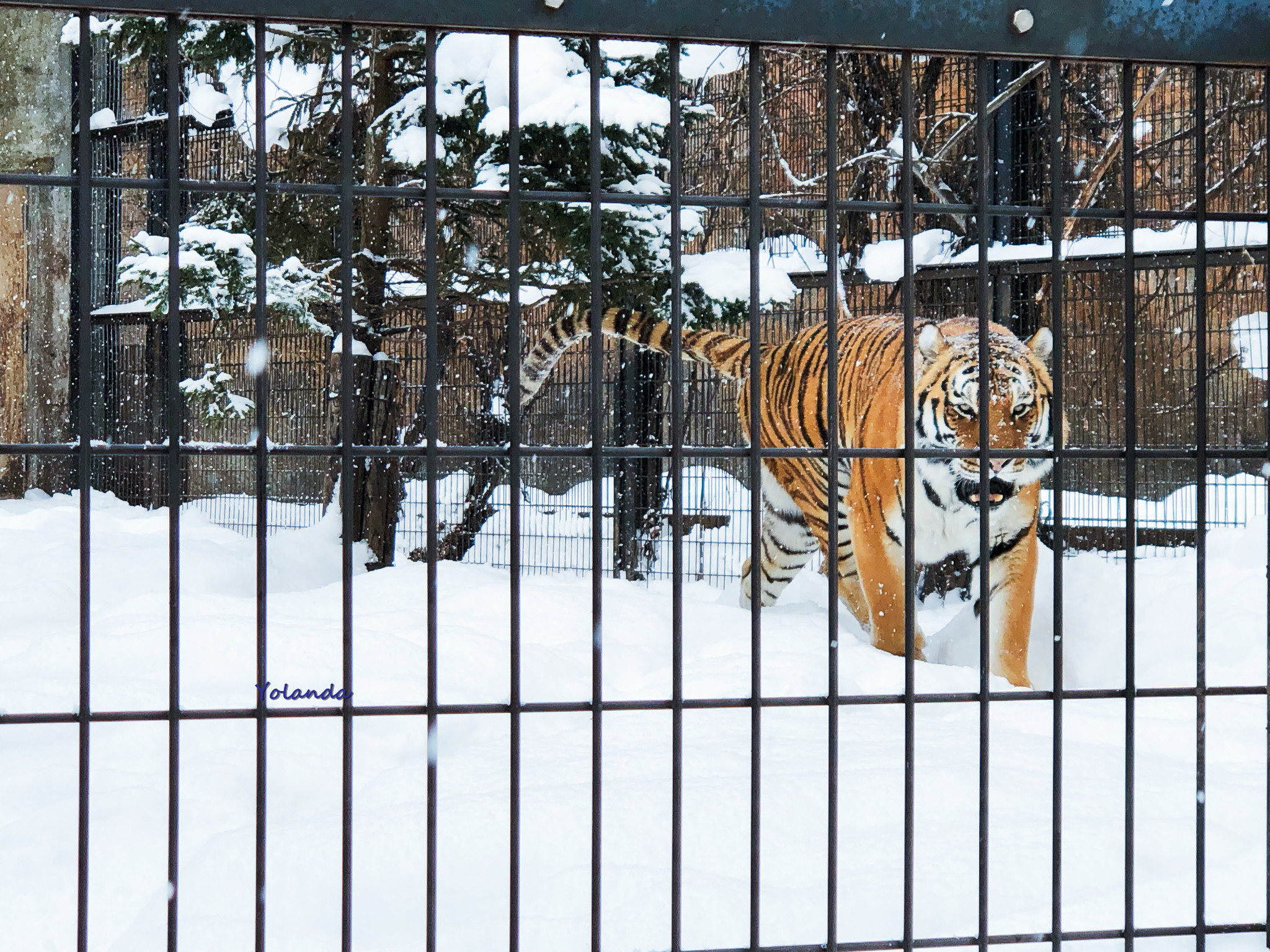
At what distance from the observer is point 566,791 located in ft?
8.85

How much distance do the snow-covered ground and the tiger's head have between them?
1.16 m

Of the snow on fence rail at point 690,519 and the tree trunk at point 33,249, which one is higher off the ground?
the tree trunk at point 33,249

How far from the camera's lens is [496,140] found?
5.39 metres

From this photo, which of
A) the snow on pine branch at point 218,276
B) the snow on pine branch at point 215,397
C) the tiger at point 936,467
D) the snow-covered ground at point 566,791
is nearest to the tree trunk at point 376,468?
the snow on pine branch at point 215,397

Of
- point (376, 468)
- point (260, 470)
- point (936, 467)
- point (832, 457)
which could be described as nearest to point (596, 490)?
point (832, 457)

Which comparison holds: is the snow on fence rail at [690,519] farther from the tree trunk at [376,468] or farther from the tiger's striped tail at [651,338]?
the tiger's striped tail at [651,338]

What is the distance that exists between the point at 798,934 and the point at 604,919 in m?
0.33

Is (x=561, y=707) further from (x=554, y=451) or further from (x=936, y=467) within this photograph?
(x=936, y=467)

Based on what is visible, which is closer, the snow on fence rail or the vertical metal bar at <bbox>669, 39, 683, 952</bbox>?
the vertical metal bar at <bbox>669, 39, 683, 952</bbox>

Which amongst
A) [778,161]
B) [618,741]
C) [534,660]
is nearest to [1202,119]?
[618,741]

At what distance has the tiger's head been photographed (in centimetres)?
536

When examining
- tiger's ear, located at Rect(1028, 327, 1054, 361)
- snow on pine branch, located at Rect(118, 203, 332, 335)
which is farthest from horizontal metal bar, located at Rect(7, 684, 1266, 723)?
snow on pine branch, located at Rect(118, 203, 332, 335)

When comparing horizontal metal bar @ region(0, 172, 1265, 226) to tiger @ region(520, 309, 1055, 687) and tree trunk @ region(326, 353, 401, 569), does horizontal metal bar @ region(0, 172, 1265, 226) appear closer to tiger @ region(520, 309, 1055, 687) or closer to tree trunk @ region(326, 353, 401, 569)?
tiger @ region(520, 309, 1055, 687)

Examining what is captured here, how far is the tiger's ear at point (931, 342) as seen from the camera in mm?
5277
